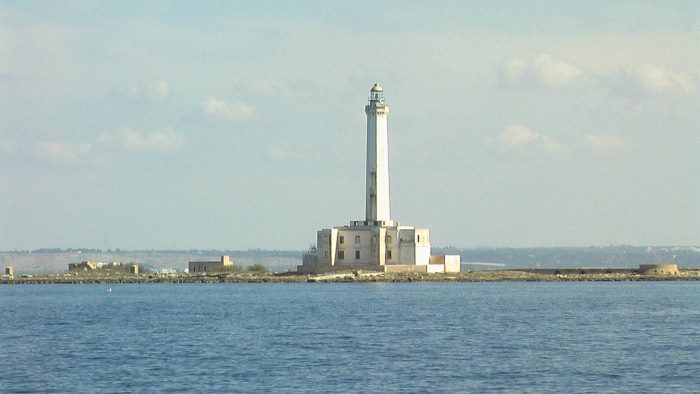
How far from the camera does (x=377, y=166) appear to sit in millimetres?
119938

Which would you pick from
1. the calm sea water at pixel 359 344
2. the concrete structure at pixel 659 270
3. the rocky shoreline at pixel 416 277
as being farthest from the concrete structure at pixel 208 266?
the calm sea water at pixel 359 344

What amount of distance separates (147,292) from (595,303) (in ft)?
147

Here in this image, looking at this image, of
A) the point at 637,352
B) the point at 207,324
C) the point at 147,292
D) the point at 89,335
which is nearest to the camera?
the point at 637,352

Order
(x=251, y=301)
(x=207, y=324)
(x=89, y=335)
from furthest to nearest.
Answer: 1. (x=251, y=301)
2. (x=207, y=324)
3. (x=89, y=335)

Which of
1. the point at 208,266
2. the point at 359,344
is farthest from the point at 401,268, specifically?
the point at 359,344

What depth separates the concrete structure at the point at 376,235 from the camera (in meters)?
120

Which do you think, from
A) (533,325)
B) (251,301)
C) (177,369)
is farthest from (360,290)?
(177,369)

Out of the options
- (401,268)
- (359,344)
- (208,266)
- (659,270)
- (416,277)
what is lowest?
(359,344)

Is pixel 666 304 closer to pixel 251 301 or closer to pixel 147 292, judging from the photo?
pixel 251 301

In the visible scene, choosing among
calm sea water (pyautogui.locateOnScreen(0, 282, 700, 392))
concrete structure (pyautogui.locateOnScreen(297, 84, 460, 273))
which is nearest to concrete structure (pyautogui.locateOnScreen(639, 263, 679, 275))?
Result: concrete structure (pyautogui.locateOnScreen(297, 84, 460, 273))

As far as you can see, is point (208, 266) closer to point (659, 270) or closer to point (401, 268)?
point (401, 268)

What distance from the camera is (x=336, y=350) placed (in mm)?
57250

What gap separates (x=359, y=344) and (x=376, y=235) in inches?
2409

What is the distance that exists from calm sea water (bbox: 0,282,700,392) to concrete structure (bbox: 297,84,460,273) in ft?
70.2
